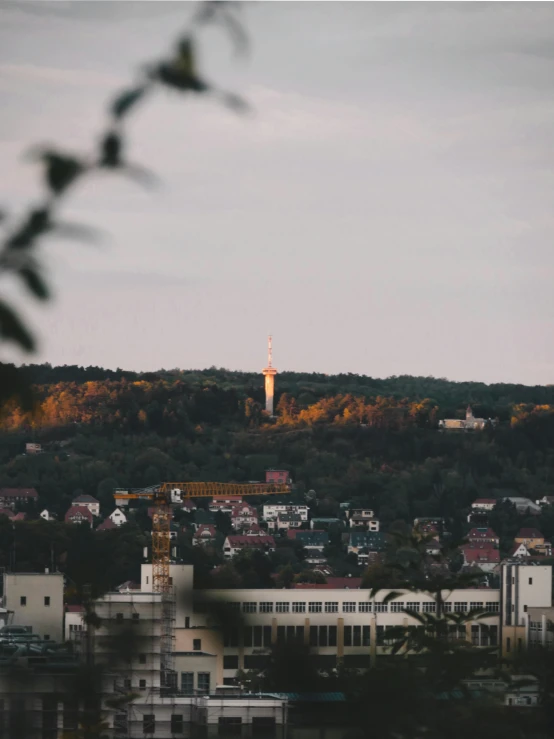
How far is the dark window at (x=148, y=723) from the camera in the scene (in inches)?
115

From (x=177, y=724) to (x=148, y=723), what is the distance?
0.21 ft

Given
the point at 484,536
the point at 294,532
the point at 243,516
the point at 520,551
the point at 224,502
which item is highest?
the point at 224,502

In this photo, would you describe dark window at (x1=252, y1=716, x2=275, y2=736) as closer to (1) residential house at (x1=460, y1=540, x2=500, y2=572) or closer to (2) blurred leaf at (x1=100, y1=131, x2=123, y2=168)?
(2) blurred leaf at (x1=100, y1=131, x2=123, y2=168)

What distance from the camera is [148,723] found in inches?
115

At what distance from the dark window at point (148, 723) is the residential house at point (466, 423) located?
342ft

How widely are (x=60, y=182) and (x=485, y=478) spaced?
9902 cm

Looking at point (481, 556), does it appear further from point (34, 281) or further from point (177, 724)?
point (34, 281)

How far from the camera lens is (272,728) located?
2.76 m

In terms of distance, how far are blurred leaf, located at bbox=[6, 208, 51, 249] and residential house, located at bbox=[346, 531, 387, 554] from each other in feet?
259

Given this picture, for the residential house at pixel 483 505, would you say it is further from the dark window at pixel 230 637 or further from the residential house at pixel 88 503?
the dark window at pixel 230 637

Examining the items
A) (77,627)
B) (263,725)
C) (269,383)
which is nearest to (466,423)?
(269,383)

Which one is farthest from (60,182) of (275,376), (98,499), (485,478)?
(275,376)

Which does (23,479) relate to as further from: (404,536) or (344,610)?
(404,536)

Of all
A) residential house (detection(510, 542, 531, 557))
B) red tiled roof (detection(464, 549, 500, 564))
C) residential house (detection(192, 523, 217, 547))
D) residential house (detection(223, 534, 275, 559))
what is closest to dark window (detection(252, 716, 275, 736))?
red tiled roof (detection(464, 549, 500, 564))
